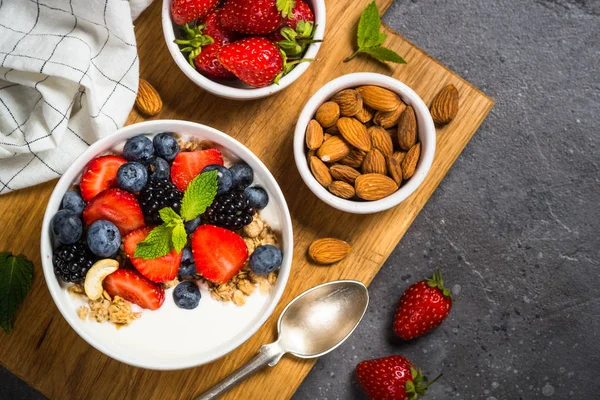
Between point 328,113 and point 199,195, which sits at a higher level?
point 328,113

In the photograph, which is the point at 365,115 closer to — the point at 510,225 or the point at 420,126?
the point at 420,126

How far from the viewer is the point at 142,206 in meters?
0.94

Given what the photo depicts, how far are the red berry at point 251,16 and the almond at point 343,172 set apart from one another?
26cm

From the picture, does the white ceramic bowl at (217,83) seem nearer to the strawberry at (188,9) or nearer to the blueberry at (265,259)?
the strawberry at (188,9)

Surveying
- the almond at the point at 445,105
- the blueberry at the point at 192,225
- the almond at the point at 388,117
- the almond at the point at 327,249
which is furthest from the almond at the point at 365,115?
the blueberry at the point at 192,225

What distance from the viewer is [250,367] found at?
1062 mm

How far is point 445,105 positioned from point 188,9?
0.47 meters

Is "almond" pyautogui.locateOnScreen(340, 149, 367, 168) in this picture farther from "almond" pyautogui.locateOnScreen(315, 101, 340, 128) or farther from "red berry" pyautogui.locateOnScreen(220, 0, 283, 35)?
"red berry" pyautogui.locateOnScreen(220, 0, 283, 35)

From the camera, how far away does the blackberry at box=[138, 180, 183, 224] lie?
36.6 inches

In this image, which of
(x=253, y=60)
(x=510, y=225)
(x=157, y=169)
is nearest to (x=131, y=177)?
(x=157, y=169)

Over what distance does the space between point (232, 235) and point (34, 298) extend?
0.40m

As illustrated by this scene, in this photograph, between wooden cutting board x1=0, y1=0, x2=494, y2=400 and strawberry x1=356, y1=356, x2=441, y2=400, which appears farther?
strawberry x1=356, y1=356, x2=441, y2=400

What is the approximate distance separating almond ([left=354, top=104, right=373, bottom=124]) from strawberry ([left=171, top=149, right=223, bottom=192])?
26cm

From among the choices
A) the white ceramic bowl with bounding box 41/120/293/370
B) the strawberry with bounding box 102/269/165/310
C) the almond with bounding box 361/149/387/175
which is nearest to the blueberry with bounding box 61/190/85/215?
the white ceramic bowl with bounding box 41/120/293/370
